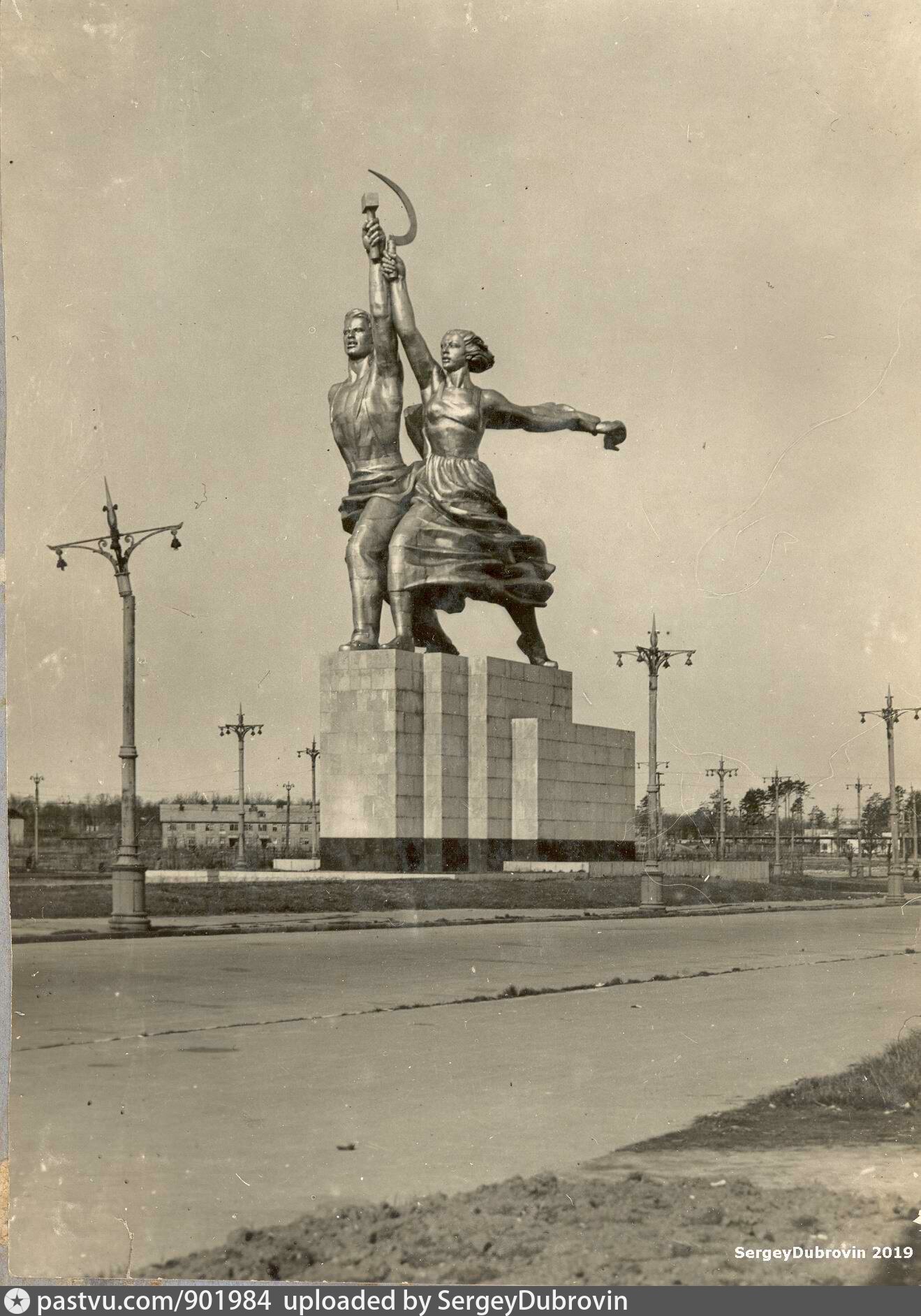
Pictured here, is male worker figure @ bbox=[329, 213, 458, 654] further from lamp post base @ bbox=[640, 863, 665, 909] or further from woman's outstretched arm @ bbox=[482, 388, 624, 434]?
lamp post base @ bbox=[640, 863, 665, 909]

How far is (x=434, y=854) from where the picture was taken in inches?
1789

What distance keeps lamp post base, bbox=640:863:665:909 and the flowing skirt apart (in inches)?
503

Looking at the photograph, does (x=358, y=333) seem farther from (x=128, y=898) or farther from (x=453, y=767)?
(x=128, y=898)

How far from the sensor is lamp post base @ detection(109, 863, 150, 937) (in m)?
23.9

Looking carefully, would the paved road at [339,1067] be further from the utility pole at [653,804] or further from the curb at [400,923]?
the utility pole at [653,804]

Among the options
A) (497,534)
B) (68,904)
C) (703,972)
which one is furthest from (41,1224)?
(497,534)

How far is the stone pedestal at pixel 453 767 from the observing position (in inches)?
1747

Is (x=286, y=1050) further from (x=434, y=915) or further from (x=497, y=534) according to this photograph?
(x=497, y=534)

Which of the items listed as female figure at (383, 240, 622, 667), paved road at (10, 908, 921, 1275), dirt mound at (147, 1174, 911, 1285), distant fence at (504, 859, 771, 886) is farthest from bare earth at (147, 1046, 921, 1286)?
distant fence at (504, 859, 771, 886)

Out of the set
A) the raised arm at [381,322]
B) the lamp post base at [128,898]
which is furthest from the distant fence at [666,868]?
the lamp post base at [128,898]

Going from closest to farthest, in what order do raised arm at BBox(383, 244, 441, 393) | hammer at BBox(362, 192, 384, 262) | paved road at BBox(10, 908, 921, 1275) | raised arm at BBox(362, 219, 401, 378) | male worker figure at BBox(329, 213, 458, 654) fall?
paved road at BBox(10, 908, 921, 1275)
hammer at BBox(362, 192, 384, 262)
raised arm at BBox(383, 244, 441, 393)
raised arm at BBox(362, 219, 401, 378)
male worker figure at BBox(329, 213, 458, 654)

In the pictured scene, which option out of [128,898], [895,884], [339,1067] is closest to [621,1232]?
[339,1067]

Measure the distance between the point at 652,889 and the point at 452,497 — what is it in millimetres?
14265
